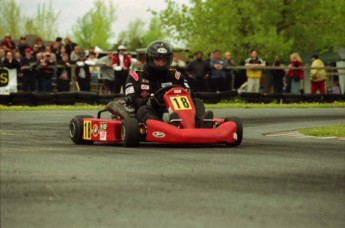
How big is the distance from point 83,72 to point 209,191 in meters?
19.6

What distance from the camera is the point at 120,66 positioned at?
1053 inches

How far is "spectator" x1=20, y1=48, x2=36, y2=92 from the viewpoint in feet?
86.1

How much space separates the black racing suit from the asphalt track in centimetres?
59

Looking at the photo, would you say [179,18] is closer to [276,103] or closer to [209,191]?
[276,103]

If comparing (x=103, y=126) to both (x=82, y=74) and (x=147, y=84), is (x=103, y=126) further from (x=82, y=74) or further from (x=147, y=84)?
(x=82, y=74)

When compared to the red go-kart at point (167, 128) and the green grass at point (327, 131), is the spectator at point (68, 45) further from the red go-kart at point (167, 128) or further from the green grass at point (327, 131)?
the red go-kart at point (167, 128)

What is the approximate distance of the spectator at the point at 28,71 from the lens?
2625 cm

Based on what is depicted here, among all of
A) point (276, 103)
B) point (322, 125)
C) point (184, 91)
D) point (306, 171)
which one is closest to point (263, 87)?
point (276, 103)

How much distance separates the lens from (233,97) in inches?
1083

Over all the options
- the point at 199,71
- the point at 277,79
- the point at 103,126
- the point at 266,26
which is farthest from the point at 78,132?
the point at 266,26

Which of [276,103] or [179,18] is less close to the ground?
[179,18]

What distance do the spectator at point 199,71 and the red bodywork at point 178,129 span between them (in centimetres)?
1389

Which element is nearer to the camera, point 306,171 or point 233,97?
point 306,171

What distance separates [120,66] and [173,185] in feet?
61.0
